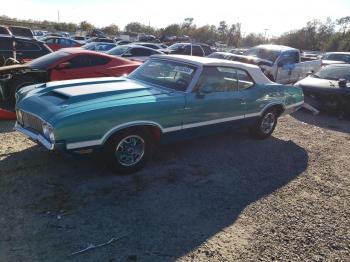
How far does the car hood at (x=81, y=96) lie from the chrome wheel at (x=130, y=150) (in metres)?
0.51

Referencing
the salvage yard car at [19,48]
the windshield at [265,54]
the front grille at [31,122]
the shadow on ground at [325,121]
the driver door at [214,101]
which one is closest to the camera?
the front grille at [31,122]

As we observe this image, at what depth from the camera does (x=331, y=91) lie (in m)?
9.45

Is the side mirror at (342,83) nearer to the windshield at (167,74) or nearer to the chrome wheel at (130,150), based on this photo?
the windshield at (167,74)

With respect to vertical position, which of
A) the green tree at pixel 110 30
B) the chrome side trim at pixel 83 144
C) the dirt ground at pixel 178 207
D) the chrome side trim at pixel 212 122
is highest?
the green tree at pixel 110 30

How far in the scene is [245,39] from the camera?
7212cm

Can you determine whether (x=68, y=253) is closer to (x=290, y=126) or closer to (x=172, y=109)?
(x=172, y=109)

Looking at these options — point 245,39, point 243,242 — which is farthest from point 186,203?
point 245,39

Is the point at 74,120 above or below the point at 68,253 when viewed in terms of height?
above

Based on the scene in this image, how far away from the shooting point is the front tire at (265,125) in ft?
22.3

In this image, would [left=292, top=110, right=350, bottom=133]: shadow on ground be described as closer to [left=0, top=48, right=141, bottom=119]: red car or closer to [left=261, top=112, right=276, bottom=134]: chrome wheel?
[left=261, top=112, right=276, bottom=134]: chrome wheel

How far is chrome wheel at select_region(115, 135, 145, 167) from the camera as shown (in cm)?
463

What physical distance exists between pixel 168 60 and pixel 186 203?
8.46 ft

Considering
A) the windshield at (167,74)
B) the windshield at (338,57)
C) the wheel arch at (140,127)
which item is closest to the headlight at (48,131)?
the wheel arch at (140,127)

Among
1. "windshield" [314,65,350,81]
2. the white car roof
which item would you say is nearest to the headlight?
the white car roof
